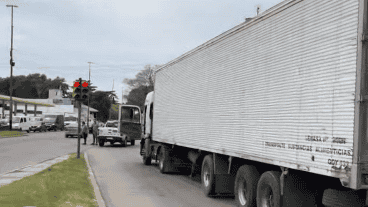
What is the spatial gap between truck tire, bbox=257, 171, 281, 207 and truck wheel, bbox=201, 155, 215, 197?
8.20 feet

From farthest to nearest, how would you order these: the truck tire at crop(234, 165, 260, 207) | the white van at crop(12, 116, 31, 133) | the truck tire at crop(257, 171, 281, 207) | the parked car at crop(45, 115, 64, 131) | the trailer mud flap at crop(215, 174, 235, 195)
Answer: the parked car at crop(45, 115, 64, 131) → the white van at crop(12, 116, 31, 133) → the trailer mud flap at crop(215, 174, 235, 195) → the truck tire at crop(234, 165, 260, 207) → the truck tire at crop(257, 171, 281, 207)

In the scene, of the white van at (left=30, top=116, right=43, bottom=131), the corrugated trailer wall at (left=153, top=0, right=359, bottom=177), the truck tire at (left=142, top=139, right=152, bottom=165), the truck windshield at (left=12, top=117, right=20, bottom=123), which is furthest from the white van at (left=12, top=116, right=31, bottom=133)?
the corrugated trailer wall at (left=153, top=0, right=359, bottom=177)

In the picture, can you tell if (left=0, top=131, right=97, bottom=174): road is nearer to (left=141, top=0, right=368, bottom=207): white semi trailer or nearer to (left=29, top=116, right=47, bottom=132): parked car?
(left=141, top=0, right=368, bottom=207): white semi trailer

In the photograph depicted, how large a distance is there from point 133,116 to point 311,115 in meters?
26.3

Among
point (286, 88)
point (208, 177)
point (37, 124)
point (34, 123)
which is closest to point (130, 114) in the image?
point (208, 177)

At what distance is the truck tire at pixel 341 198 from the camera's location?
559 centimetres

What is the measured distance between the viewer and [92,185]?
1109cm

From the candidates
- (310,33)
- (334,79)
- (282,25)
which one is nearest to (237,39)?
(282,25)

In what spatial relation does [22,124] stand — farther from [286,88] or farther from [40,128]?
[286,88]

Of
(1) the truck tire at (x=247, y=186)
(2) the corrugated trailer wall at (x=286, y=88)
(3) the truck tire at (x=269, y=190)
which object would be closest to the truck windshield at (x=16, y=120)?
(2) the corrugated trailer wall at (x=286, y=88)

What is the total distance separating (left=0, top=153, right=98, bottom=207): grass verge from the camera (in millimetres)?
8186

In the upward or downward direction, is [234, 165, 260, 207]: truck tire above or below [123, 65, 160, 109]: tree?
below

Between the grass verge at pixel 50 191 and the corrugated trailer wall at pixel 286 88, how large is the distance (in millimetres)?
3013

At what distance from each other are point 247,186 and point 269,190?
878mm
